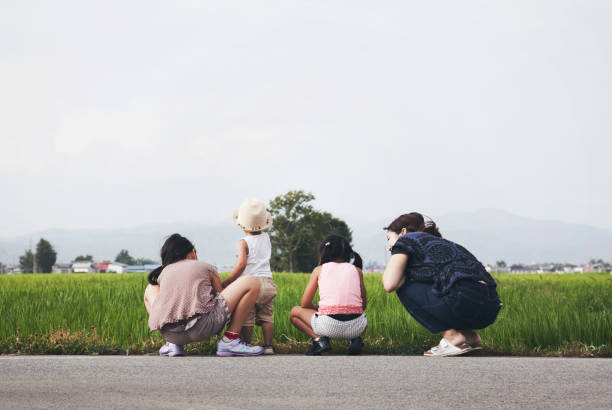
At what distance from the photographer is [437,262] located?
5.57 m

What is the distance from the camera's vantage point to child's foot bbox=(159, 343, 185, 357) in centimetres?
562

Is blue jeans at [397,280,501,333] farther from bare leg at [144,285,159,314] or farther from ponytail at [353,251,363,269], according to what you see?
bare leg at [144,285,159,314]

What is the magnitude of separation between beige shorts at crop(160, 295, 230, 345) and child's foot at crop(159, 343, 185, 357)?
8cm

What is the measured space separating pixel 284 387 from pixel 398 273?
1.86 meters

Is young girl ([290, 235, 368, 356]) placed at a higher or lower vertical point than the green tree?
higher

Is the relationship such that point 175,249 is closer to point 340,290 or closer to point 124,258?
point 340,290

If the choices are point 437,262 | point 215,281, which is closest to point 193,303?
point 215,281

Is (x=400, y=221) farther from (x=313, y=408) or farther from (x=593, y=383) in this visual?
(x=313, y=408)

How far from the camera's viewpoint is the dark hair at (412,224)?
603 cm

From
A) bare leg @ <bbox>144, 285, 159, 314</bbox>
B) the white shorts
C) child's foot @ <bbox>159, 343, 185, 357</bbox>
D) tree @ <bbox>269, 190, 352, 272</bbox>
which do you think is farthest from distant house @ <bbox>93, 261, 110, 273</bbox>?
the white shorts

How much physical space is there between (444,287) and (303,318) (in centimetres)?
151

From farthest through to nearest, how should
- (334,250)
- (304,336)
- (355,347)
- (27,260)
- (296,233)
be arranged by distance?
(27,260) < (296,233) < (304,336) < (334,250) < (355,347)

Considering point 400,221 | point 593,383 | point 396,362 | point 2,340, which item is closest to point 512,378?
point 593,383

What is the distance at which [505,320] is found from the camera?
22.7 ft
